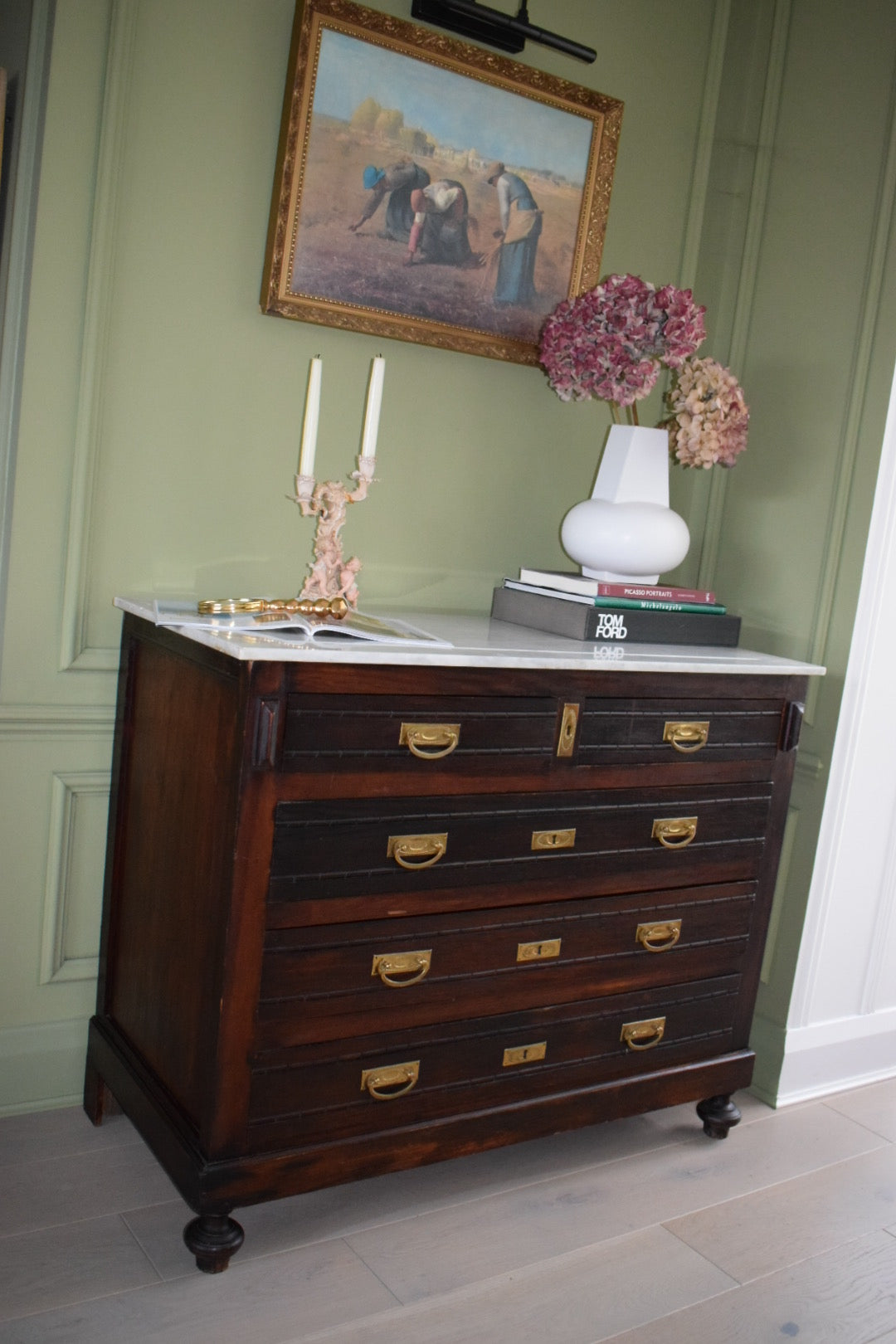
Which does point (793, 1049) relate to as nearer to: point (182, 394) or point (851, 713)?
point (851, 713)

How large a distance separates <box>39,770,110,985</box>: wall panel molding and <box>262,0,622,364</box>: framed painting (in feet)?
3.11

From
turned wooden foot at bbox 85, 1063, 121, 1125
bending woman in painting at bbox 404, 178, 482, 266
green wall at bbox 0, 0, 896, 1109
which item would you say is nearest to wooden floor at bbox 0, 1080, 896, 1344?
turned wooden foot at bbox 85, 1063, 121, 1125

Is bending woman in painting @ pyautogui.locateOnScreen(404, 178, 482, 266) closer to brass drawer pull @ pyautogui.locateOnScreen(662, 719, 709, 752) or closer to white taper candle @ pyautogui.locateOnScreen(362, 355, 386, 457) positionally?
white taper candle @ pyautogui.locateOnScreen(362, 355, 386, 457)

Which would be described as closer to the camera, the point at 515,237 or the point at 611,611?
the point at 611,611


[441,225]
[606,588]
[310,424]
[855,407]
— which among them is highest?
[441,225]

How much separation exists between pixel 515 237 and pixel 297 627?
3.60 feet

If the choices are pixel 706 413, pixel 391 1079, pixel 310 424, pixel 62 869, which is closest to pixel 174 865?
pixel 62 869

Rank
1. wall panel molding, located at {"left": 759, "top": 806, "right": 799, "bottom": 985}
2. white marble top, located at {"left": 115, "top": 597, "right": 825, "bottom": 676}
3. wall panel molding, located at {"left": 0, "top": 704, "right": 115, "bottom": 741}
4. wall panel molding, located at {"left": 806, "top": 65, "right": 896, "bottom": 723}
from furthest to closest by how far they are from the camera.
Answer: wall panel molding, located at {"left": 759, "top": 806, "right": 799, "bottom": 985} < wall panel molding, located at {"left": 806, "top": 65, "right": 896, "bottom": 723} < wall panel molding, located at {"left": 0, "top": 704, "right": 115, "bottom": 741} < white marble top, located at {"left": 115, "top": 597, "right": 825, "bottom": 676}

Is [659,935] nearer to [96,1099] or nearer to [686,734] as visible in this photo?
[686,734]

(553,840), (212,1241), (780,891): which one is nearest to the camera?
(212,1241)

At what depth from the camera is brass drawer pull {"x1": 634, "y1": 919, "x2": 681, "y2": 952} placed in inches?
83.3

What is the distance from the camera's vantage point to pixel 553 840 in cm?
196

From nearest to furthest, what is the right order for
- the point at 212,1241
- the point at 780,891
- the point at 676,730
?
the point at 212,1241
the point at 676,730
the point at 780,891

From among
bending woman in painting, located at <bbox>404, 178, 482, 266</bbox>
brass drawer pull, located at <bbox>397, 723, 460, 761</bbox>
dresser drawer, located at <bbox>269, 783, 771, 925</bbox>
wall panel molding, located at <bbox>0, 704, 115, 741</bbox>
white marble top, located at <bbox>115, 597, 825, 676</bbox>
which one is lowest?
dresser drawer, located at <bbox>269, 783, 771, 925</bbox>
